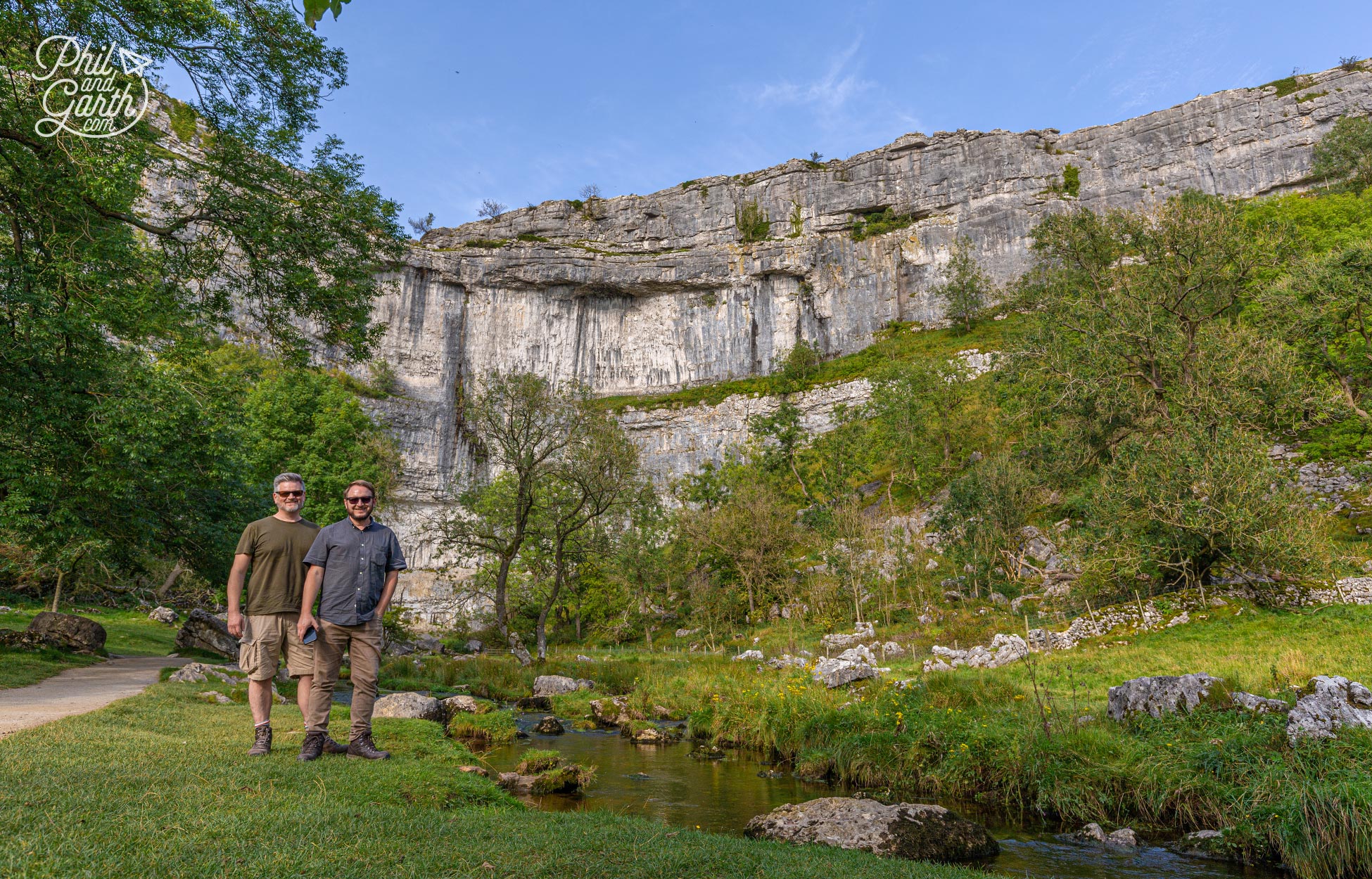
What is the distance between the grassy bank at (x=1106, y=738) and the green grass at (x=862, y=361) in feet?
160

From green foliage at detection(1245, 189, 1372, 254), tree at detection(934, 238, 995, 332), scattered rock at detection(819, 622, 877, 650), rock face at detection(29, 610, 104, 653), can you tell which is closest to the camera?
rock face at detection(29, 610, 104, 653)

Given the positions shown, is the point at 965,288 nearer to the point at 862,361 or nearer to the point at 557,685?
the point at 862,361

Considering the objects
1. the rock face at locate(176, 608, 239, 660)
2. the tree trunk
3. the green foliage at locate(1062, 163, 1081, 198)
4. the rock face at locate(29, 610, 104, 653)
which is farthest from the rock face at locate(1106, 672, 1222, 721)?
the green foliage at locate(1062, 163, 1081, 198)

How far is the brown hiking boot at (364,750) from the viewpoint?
6.82 meters

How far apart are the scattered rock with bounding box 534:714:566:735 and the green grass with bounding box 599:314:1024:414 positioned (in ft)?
173

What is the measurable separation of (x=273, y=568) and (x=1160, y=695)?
11.6 m

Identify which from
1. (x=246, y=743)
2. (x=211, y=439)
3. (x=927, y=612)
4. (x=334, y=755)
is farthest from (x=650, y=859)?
(x=927, y=612)

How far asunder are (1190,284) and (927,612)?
15.0 meters

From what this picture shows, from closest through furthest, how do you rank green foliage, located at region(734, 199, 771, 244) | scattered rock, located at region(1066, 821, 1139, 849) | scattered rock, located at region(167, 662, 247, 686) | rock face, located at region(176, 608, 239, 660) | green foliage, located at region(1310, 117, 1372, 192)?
scattered rock, located at region(1066, 821, 1139, 849)
scattered rock, located at region(167, 662, 247, 686)
rock face, located at region(176, 608, 239, 660)
green foliage, located at region(1310, 117, 1372, 192)
green foliage, located at region(734, 199, 771, 244)

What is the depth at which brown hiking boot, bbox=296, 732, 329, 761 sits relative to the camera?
251 inches

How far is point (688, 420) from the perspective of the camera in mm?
70188

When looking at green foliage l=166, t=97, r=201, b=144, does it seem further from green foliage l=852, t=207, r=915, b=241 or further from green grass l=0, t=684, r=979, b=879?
green foliage l=852, t=207, r=915, b=241

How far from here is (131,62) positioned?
35.4 feet
